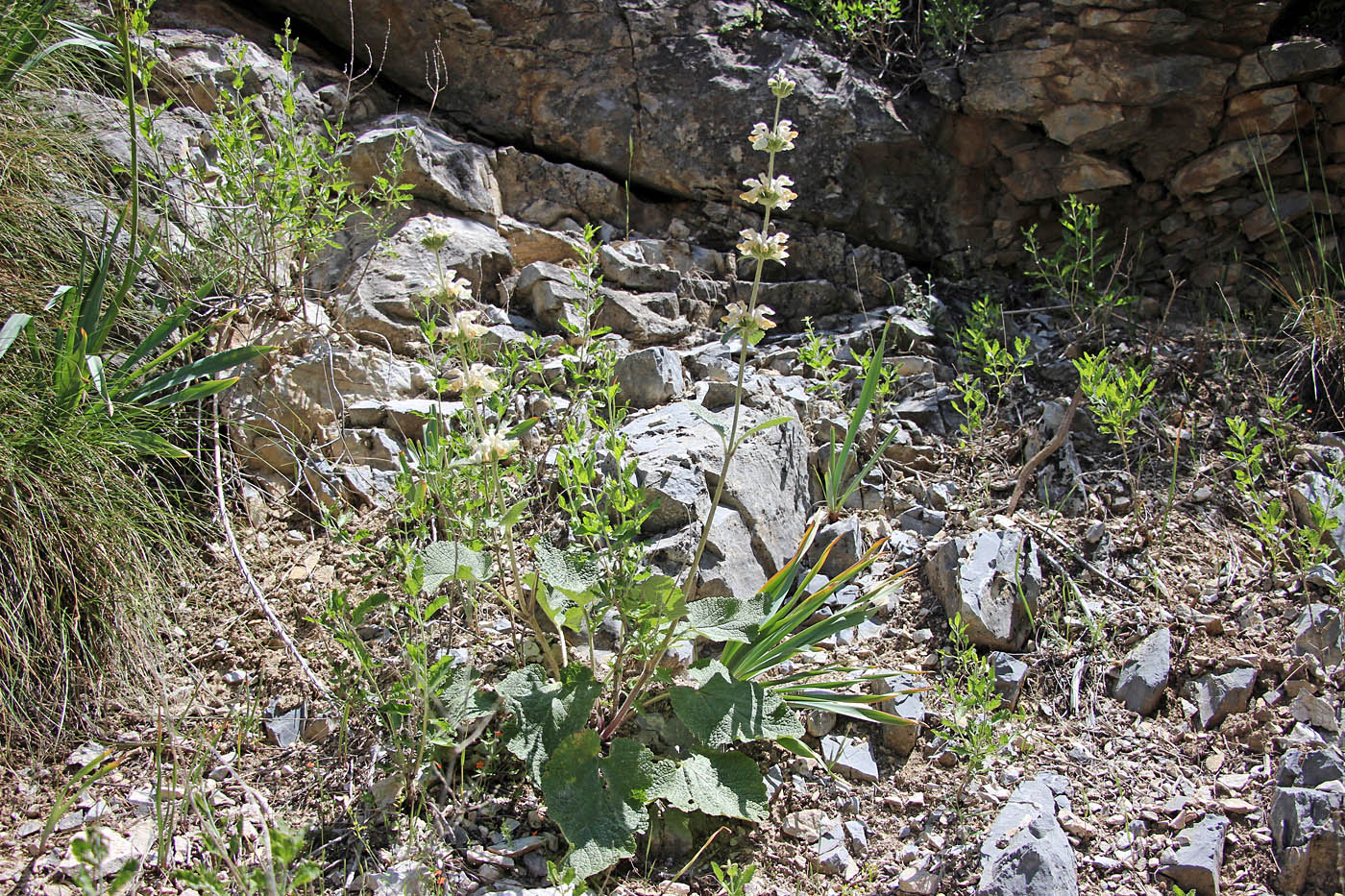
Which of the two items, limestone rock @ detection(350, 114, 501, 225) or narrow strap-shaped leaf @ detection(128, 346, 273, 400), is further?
limestone rock @ detection(350, 114, 501, 225)

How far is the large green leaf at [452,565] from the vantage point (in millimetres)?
2174

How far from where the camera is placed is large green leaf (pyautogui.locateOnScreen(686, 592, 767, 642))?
7.38 feet

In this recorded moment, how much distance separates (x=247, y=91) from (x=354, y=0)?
34.4 inches

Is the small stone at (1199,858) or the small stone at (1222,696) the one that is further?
the small stone at (1222,696)

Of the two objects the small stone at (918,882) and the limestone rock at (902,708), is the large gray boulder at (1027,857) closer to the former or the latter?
the small stone at (918,882)

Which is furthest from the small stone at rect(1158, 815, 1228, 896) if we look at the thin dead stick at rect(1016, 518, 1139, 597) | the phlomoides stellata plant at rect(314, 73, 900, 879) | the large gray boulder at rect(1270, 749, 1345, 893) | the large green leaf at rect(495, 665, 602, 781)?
the large green leaf at rect(495, 665, 602, 781)

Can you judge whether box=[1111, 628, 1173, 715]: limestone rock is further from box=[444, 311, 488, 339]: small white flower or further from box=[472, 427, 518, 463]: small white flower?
box=[444, 311, 488, 339]: small white flower

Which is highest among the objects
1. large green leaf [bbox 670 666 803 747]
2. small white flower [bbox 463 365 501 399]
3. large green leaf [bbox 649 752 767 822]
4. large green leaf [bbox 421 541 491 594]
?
small white flower [bbox 463 365 501 399]

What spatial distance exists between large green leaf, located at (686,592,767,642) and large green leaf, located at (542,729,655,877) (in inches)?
13.5

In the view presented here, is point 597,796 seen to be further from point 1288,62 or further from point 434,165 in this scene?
point 1288,62

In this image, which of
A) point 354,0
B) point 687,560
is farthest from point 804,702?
point 354,0

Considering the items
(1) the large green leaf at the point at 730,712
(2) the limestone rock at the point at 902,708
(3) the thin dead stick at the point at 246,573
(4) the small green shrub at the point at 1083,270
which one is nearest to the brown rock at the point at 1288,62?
(4) the small green shrub at the point at 1083,270

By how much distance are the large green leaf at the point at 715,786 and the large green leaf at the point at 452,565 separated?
0.67 metres

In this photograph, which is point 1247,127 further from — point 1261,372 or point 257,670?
point 257,670
